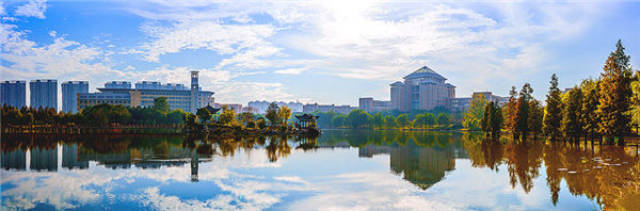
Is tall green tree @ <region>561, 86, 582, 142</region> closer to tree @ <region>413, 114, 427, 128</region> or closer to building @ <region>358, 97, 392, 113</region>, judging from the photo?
tree @ <region>413, 114, 427, 128</region>

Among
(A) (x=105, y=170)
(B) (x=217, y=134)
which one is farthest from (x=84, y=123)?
(A) (x=105, y=170)

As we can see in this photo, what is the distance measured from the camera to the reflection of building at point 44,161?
18062 mm

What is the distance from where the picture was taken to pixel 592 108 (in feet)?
108

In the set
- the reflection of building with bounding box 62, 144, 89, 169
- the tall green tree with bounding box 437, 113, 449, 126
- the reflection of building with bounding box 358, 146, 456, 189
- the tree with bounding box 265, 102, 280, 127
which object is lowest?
the reflection of building with bounding box 358, 146, 456, 189

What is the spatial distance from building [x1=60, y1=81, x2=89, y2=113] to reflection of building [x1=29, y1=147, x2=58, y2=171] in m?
150

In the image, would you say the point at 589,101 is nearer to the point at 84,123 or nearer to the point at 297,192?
the point at 297,192

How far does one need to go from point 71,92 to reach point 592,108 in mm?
170729

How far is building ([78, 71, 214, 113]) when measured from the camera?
409ft

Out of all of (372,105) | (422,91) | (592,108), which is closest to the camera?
(592,108)

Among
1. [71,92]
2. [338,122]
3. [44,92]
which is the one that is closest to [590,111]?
[338,122]

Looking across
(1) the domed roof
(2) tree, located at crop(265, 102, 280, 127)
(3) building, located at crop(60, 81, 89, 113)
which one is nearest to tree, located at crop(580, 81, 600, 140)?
(2) tree, located at crop(265, 102, 280, 127)

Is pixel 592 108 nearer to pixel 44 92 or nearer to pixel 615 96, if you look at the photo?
pixel 615 96

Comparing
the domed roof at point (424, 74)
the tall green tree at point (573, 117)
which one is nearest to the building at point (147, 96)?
the domed roof at point (424, 74)

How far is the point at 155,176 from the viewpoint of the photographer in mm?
15500
